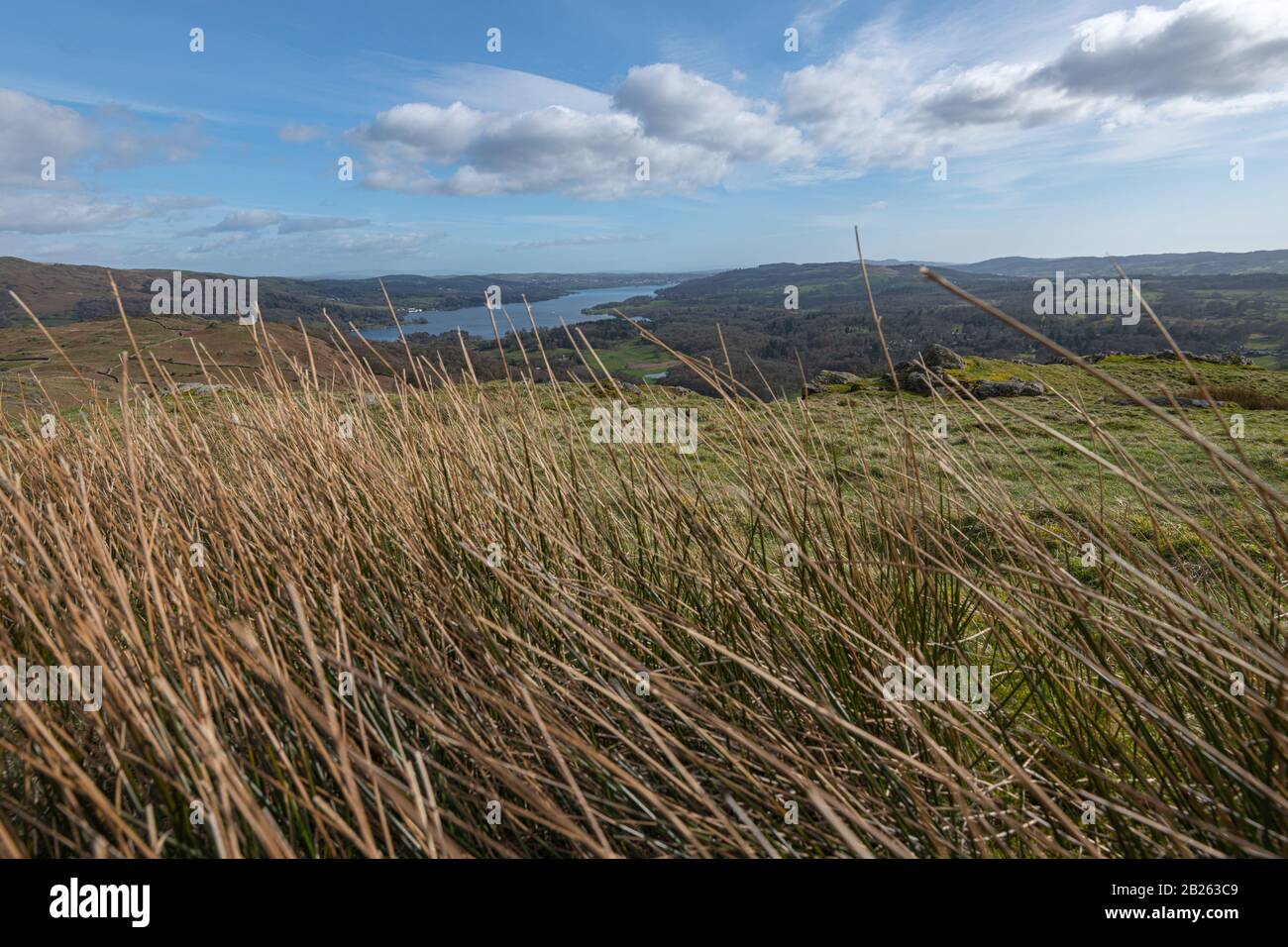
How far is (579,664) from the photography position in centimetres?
164

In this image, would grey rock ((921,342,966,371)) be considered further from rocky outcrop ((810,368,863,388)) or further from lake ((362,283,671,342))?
lake ((362,283,671,342))

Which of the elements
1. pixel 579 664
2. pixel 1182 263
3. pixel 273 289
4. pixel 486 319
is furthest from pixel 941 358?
pixel 1182 263

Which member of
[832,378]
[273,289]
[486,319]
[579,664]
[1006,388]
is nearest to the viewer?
[579,664]

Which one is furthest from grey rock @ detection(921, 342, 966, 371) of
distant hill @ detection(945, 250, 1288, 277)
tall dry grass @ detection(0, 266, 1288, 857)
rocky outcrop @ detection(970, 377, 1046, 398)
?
distant hill @ detection(945, 250, 1288, 277)

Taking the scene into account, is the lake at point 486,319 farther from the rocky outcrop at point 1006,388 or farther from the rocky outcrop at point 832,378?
the rocky outcrop at point 1006,388

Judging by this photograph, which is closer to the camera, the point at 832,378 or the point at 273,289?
the point at 832,378

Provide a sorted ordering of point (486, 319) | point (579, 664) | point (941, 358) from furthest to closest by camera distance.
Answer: point (941, 358), point (486, 319), point (579, 664)

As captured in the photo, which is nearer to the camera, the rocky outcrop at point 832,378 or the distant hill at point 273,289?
the rocky outcrop at point 832,378

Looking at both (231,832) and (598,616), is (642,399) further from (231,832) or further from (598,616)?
(231,832)

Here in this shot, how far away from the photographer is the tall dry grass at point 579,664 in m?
1.03

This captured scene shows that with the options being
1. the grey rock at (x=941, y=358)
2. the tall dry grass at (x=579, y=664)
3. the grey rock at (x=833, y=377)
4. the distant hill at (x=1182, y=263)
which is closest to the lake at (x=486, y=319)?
the tall dry grass at (x=579, y=664)

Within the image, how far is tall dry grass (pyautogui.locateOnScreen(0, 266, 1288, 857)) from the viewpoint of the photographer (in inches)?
40.6

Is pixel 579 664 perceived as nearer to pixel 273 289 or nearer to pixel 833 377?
pixel 833 377

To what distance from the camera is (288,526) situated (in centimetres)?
188
